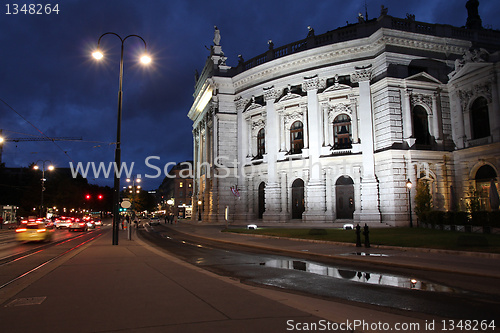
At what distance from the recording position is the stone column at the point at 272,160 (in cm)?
4569

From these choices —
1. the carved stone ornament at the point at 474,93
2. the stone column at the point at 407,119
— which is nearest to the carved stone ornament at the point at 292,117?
the stone column at the point at 407,119

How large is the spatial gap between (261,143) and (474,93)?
25278mm

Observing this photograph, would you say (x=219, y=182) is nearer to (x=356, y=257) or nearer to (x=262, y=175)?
(x=262, y=175)

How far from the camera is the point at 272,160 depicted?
4644 centimetres

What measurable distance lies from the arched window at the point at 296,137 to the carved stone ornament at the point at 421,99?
13.1 meters

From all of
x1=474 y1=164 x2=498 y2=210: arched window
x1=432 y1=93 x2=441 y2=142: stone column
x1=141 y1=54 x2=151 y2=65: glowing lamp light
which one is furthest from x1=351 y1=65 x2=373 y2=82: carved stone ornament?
x1=141 y1=54 x2=151 y2=65: glowing lamp light

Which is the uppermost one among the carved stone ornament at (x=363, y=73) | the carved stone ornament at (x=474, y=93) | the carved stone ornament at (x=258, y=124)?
the carved stone ornament at (x=363, y=73)

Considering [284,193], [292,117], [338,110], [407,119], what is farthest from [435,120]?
[284,193]

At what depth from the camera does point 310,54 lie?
43.5m

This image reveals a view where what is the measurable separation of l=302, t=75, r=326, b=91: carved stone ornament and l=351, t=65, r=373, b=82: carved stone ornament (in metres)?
4.04

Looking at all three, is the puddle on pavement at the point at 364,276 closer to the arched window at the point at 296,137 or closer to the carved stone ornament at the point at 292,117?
the arched window at the point at 296,137

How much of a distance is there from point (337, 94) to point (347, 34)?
681 cm

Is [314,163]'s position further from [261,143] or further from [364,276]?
[364,276]

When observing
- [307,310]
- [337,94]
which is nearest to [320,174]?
[337,94]
